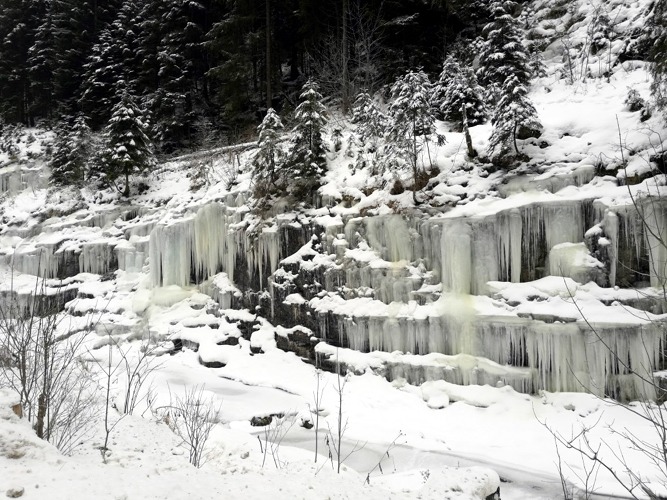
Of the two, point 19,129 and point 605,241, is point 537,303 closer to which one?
point 605,241

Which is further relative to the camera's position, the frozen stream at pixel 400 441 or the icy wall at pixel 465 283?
the icy wall at pixel 465 283

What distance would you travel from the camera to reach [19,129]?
23469mm

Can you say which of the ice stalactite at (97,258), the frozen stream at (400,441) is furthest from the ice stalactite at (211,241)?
the frozen stream at (400,441)

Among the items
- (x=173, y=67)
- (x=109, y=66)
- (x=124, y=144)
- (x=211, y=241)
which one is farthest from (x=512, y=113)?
(x=109, y=66)

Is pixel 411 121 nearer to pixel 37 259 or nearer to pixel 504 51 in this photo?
pixel 504 51

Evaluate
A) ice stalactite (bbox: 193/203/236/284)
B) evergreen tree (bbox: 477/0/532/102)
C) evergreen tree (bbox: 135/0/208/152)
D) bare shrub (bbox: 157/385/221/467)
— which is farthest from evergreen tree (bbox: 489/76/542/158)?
evergreen tree (bbox: 135/0/208/152)

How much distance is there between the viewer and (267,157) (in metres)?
12.1

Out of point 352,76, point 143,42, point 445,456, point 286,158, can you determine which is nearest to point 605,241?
point 445,456

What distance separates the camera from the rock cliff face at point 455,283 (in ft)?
23.2

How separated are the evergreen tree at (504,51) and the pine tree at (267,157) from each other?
6216 millimetres

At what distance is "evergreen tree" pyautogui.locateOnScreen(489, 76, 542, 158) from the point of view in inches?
331

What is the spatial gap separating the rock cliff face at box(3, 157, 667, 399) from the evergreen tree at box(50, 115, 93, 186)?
25.4ft

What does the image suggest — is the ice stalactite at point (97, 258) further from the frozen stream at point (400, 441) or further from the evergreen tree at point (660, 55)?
the evergreen tree at point (660, 55)

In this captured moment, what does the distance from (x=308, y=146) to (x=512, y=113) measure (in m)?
5.63
